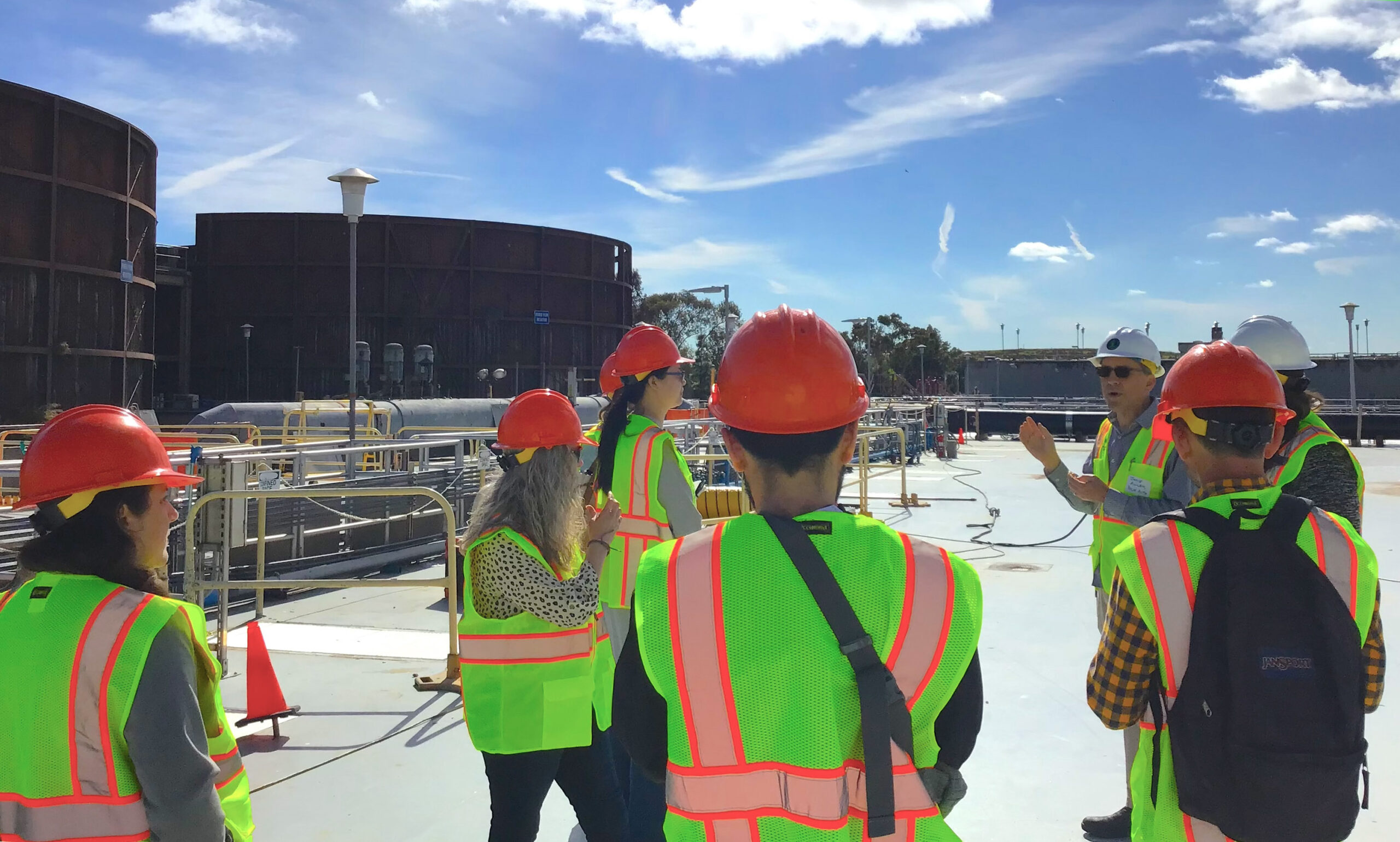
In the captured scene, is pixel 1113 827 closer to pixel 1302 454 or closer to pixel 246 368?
pixel 1302 454

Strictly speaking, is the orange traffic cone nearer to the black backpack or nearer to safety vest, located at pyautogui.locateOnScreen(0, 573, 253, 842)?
Answer: safety vest, located at pyautogui.locateOnScreen(0, 573, 253, 842)

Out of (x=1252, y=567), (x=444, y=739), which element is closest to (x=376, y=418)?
(x=444, y=739)

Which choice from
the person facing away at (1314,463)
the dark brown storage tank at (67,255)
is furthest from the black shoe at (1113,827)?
the dark brown storage tank at (67,255)

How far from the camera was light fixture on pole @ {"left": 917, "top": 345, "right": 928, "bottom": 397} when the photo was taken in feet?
189

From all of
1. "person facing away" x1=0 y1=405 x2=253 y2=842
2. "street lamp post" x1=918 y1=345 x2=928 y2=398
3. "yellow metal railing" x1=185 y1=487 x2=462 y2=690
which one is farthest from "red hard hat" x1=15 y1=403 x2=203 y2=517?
"street lamp post" x1=918 y1=345 x2=928 y2=398

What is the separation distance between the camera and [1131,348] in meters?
4.03

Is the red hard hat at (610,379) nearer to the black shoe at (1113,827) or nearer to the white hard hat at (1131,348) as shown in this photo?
the white hard hat at (1131,348)

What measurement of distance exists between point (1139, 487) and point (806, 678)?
271 cm

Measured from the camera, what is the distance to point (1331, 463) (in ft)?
9.07

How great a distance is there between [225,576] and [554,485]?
395 centimetres

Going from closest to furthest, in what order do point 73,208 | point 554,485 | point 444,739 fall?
point 554,485 → point 444,739 → point 73,208

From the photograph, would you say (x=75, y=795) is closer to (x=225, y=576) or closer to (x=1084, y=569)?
(x=225, y=576)

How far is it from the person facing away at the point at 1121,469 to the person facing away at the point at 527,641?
75.8 inches

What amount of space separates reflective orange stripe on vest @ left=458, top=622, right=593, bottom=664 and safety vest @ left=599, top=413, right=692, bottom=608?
2.50 feet
